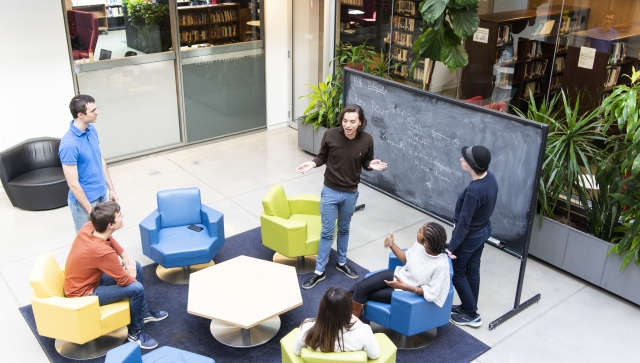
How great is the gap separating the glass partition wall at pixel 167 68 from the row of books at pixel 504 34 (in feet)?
12.5

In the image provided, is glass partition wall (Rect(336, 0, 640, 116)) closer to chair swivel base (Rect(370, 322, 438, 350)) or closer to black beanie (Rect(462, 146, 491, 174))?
black beanie (Rect(462, 146, 491, 174))

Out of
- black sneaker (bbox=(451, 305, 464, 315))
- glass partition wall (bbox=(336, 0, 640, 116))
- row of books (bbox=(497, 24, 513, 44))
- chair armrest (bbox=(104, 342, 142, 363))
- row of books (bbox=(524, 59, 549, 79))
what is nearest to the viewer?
chair armrest (bbox=(104, 342, 142, 363))

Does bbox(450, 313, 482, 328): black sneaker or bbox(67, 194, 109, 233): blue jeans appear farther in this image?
bbox(67, 194, 109, 233): blue jeans

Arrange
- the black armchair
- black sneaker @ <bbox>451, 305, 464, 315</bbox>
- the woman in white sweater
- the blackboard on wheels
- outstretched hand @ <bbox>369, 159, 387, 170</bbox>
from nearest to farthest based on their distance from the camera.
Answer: the woman in white sweater, the blackboard on wheels, black sneaker @ <bbox>451, 305, 464, 315</bbox>, outstretched hand @ <bbox>369, 159, 387, 170</bbox>, the black armchair

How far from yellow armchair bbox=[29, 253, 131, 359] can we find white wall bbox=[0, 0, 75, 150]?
3520mm

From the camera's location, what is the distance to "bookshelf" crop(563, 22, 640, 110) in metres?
6.28

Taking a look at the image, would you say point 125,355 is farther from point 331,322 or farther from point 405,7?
point 405,7

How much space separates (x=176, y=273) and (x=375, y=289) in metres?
2.13

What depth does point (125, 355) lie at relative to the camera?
3.84 meters

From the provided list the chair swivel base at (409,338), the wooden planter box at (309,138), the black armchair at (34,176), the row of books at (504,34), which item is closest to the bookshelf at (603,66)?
the row of books at (504,34)

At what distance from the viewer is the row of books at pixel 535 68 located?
6828 millimetres

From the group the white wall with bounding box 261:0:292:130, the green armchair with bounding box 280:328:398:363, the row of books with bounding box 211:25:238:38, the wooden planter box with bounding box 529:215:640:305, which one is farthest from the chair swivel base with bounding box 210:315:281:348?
the white wall with bounding box 261:0:292:130

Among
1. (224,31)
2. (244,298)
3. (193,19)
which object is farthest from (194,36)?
(244,298)

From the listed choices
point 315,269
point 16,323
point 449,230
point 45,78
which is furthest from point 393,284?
point 45,78
